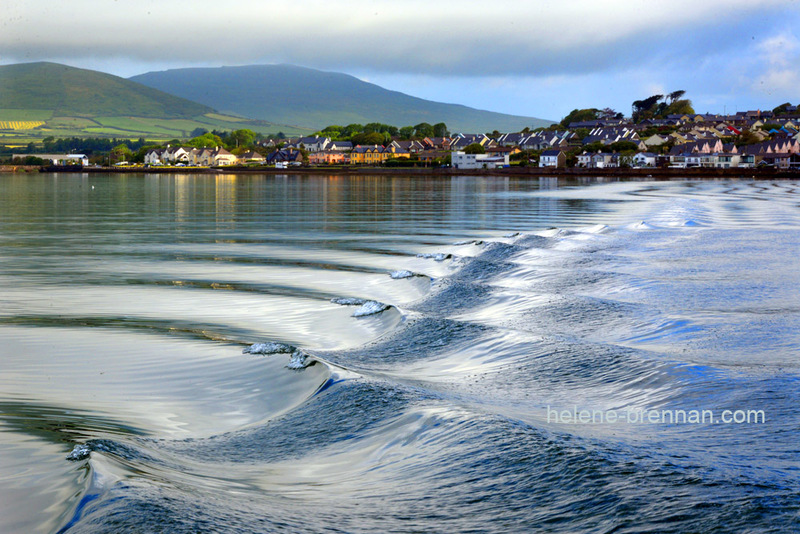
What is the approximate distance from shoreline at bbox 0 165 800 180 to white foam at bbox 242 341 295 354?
124 meters

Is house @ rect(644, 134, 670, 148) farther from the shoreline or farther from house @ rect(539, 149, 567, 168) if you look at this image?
the shoreline

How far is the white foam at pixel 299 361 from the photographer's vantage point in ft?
34.7

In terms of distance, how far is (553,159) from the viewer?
159625 millimetres

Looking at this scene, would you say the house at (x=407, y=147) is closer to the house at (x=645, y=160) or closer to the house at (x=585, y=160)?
the house at (x=585, y=160)

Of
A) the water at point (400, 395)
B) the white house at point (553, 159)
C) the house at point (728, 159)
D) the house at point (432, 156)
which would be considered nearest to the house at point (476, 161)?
the house at point (432, 156)

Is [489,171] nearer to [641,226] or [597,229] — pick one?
[641,226]

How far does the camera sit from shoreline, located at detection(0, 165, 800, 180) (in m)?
125

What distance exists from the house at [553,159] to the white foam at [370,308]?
147024mm

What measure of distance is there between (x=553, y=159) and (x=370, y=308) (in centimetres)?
15140

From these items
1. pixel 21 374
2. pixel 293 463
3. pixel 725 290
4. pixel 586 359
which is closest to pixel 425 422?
pixel 293 463

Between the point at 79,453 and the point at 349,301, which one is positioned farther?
the point at 349,301

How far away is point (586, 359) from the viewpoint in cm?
1052

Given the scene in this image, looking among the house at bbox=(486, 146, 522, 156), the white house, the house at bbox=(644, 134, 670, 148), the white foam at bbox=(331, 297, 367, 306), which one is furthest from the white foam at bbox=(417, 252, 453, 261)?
the house at bbox=(644, 134, 670, 148)

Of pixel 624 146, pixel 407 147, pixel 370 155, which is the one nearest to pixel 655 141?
pixel 624 146
